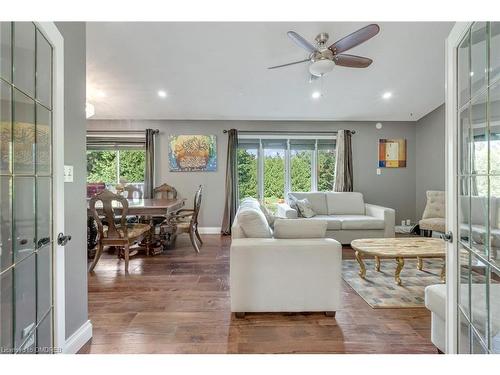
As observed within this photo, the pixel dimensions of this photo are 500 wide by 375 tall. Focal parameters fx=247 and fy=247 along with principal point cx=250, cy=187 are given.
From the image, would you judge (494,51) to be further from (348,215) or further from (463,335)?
(348,215)

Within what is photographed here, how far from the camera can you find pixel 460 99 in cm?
125

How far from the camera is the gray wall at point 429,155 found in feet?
15.4

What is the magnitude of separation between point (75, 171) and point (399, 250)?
3.03m

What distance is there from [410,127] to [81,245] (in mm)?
6128

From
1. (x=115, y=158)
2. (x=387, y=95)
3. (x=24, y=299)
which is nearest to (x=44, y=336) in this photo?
(x=24, y=299)

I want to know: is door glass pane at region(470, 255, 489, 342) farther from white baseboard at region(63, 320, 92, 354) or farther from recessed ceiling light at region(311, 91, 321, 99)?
recessed ceiling light at region(311, 91, 321, 99)

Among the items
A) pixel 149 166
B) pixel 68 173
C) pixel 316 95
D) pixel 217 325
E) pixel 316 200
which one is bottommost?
pixel 217 325

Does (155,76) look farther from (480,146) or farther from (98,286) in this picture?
(480,146)

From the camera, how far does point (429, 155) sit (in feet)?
16.4

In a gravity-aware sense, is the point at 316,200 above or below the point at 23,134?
below

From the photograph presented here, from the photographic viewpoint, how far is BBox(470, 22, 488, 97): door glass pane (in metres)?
1.07

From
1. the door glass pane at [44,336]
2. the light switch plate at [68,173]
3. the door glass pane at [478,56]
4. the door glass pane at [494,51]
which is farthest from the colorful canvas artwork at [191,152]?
the door glass pane at [494,51]

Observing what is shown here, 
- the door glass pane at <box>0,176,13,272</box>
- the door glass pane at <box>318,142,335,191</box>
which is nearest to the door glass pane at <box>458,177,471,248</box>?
the door glass pane at <box>0,176,13,272</box>

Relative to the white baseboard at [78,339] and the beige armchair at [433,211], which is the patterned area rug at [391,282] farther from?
the white baseboard at [78,339]
